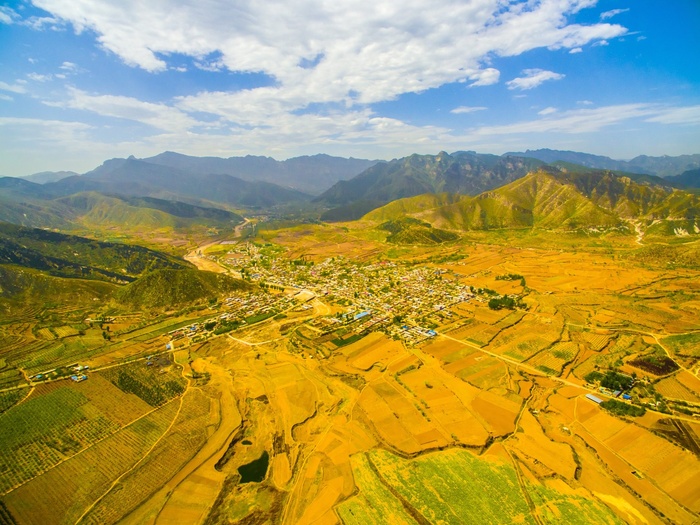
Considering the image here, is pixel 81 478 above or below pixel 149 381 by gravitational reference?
below

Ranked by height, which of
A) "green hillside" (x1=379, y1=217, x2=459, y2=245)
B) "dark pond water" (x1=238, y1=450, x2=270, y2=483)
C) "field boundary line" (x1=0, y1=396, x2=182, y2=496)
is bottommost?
"dark pond water" (x1=238, y1=450, x2=270, y2=483)

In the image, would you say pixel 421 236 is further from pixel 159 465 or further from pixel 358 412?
pixel 159 465

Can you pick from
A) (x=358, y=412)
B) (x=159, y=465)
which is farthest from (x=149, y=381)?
(x=358, y=412)

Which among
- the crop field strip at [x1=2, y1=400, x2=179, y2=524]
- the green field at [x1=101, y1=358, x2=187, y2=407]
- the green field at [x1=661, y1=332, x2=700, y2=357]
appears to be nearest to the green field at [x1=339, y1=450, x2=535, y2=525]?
the crop field strip at [x1=2, y1=400, x2=179, y2=524]

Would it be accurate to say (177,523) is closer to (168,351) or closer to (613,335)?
(168,351)

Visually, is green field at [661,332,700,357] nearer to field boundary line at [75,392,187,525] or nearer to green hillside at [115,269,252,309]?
field boundary line at [75,392,187,525]

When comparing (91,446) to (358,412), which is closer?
(91,446)
